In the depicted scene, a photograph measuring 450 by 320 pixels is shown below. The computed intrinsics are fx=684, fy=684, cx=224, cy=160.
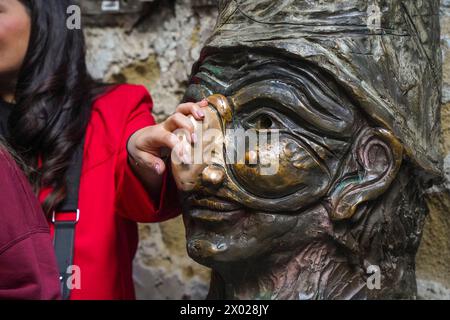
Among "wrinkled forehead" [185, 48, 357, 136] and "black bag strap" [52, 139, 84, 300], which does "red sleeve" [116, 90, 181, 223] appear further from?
"wrinkled forehead" [185, 48, 357, 136]

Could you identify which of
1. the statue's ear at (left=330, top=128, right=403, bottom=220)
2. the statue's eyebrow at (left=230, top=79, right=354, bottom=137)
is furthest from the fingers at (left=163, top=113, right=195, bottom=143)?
A: the statue's ear at (left=330, top=128, right=403, bottom=220)

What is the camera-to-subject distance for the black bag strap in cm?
112

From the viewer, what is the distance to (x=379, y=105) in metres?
0.92

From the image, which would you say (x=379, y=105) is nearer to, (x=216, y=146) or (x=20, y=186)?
(x=216, y=146)

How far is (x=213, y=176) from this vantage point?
3.07ft

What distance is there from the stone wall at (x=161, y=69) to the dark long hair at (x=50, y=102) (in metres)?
0.27

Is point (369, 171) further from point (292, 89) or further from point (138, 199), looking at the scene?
point (138, 199)

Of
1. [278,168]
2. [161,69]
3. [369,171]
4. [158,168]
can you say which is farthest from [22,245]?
[161,69]

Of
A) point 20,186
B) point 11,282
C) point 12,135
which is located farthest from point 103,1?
point 11,282

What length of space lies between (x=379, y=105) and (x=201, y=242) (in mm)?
310

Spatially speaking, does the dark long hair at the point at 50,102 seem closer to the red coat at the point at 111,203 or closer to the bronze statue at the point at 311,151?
the red coat at the point at 111,203

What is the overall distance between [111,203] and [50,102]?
0.70 feet

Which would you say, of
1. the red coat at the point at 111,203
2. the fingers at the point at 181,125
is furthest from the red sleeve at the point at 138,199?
the fingers at the point at 181,125

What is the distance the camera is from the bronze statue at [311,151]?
0.93m
